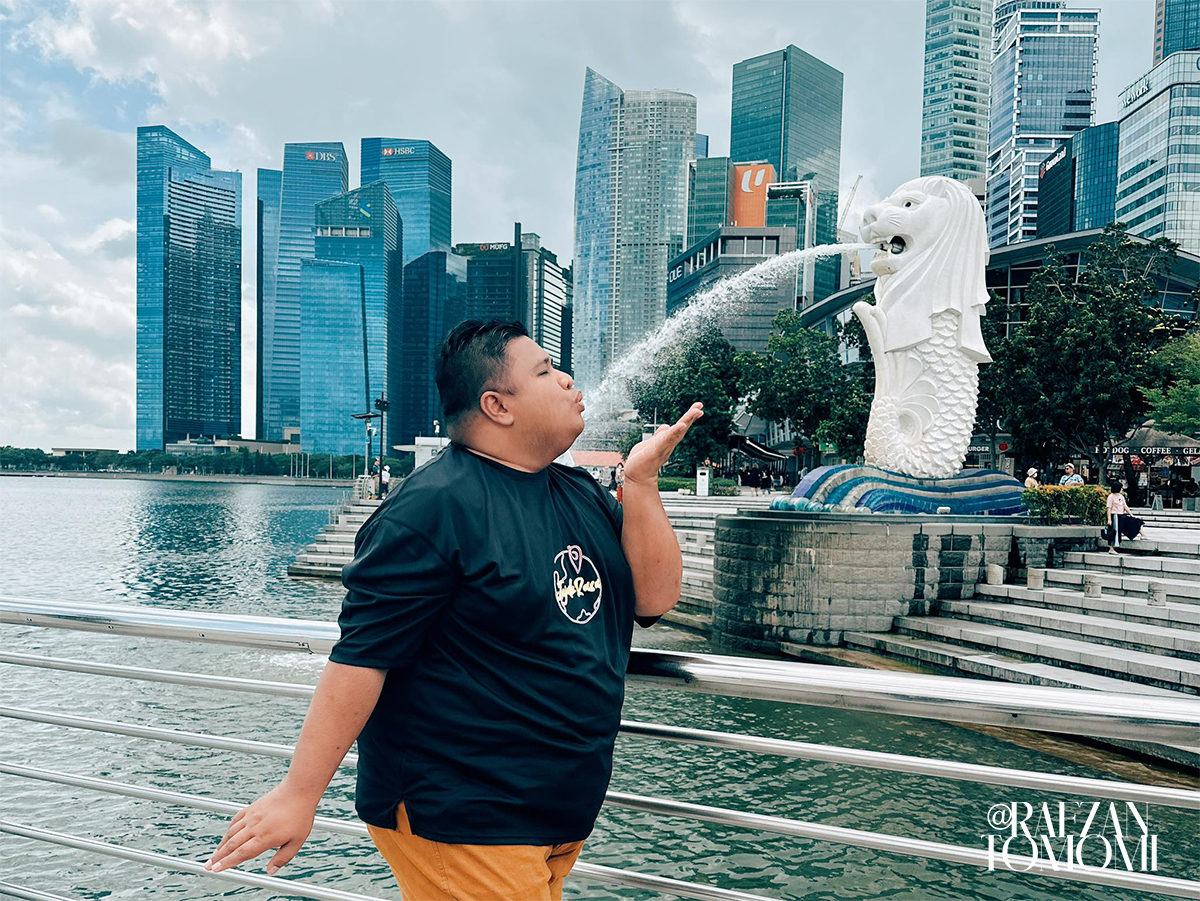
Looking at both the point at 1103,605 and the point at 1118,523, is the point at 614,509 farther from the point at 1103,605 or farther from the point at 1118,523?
the point at 1118,523

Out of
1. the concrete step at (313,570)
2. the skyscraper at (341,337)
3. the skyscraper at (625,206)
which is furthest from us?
the skyscraper at (625,206)

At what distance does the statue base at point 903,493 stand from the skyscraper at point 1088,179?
266 feet

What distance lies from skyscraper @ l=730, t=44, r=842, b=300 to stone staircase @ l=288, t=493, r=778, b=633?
420 feet

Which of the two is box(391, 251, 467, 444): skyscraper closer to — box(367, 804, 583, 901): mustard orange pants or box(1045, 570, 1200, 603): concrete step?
box(1045, 570, 1200, 603): concrete step

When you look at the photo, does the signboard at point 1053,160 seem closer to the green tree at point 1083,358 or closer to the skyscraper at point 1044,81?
the skyscraper at point 1044,81

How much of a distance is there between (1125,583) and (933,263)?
525cm

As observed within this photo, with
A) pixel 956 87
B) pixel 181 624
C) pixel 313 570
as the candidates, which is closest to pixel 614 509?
pixel 181 624

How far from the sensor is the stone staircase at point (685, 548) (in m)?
15.3

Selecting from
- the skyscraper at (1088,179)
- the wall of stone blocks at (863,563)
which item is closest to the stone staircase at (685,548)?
the wall of stone blocks at (863,563)

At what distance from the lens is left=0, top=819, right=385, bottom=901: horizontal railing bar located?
1.74 meters

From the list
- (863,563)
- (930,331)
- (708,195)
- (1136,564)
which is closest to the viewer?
(1136,564)

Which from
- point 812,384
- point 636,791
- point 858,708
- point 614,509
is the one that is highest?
point 812,384

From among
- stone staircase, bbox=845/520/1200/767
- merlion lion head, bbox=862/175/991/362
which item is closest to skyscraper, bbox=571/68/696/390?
merlion lion head, bbox=862/175/991/362

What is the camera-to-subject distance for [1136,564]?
36.8 ft
